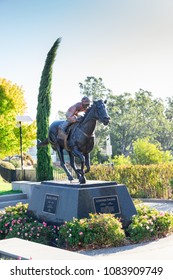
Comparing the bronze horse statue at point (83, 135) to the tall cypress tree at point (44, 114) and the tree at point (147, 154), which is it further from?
the tree at point (147, 154)

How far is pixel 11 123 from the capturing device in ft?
93.3

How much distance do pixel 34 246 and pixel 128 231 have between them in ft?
11.2

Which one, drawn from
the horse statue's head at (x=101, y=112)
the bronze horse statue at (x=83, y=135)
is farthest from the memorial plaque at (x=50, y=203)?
the horse statue's head at (x=101, y=112)

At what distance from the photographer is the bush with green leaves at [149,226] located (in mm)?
9359

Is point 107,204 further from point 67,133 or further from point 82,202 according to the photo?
point 67,133

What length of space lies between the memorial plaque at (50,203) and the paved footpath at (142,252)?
1.80 m

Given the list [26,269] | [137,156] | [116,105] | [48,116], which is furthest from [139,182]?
[116,105]

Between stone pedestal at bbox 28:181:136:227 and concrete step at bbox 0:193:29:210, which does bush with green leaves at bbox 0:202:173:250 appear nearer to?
stone pedestal at bbox 28:181:136:227

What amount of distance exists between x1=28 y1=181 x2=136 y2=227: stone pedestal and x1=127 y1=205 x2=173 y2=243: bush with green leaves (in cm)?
34

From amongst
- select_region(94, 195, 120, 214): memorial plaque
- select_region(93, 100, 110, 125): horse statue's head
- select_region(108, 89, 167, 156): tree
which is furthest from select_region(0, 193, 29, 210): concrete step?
select_region(108, 89, 167, 156): tree

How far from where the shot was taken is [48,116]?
2158cm

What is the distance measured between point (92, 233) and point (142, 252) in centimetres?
118

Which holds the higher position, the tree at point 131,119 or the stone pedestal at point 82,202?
the tree at point 131,119

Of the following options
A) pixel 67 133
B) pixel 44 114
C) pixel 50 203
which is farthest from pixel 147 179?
pixel 50 203
